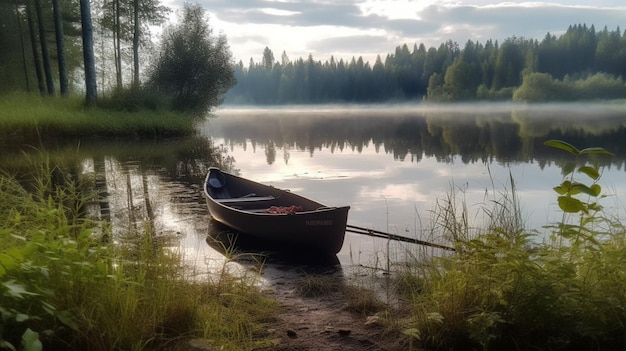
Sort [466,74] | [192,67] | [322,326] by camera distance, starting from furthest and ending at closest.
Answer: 1. [466,74]
2. [192,67]
3. [322,326]

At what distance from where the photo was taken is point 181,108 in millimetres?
32031

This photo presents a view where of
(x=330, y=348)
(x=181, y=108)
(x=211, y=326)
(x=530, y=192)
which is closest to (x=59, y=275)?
(x=211, y=326)

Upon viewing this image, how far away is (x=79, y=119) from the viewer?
21719mm

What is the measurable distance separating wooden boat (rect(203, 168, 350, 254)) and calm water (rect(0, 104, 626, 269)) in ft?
1.30

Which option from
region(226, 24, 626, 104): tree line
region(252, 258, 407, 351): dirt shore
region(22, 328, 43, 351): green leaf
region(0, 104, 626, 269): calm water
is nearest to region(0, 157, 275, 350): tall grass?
region(22, 328, 43, 351): green leaf

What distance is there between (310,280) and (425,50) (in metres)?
126

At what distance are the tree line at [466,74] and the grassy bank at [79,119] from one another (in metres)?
68.1

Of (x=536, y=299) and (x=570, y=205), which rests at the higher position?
(x=570, y=205)

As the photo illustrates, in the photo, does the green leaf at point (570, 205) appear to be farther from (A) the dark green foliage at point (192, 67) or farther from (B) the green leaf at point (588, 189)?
(A) the dark green foliage at point (192, 67)

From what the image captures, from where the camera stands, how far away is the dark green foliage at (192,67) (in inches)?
1261

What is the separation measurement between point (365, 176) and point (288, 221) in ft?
27.0

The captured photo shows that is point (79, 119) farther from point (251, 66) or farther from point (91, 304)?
point (251, 66)

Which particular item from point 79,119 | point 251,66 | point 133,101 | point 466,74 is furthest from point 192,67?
point 251,66

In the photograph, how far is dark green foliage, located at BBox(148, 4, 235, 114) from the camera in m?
32.0
